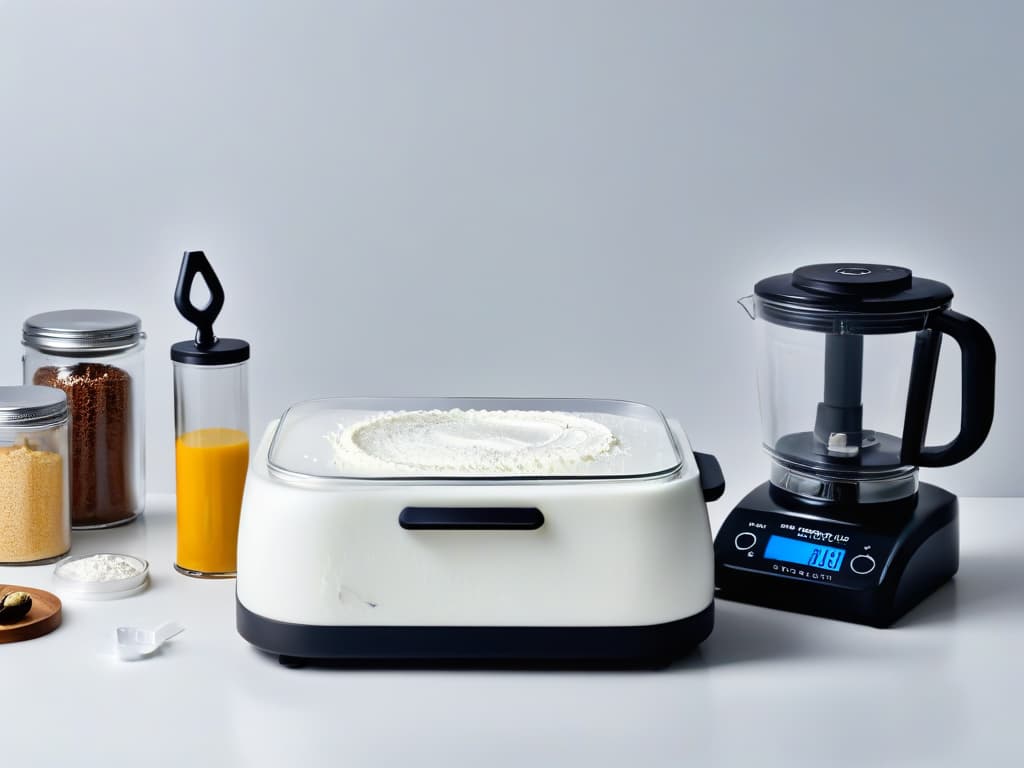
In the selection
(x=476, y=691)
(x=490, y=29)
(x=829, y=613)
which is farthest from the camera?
(x=490, y=29)

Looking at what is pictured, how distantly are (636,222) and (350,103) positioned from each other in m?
0.34

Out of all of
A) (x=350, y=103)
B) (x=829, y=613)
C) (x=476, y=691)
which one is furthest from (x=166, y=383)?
(x=829, y=613)

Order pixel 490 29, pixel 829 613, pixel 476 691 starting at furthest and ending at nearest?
pixel 490 29 → pixel 829 613 → pixel 476 691

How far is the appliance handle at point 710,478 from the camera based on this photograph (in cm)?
106

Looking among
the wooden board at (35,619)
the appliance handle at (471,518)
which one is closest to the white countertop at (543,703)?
the wooden board at (35,619)

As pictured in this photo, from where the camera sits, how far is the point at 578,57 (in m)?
1.44

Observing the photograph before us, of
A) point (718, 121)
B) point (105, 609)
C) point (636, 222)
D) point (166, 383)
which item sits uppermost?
point (718, 121)

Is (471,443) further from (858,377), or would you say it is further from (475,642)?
(858,377)

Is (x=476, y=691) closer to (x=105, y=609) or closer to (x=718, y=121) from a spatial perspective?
(x=105, y=609)

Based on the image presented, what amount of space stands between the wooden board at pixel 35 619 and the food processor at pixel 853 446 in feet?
1.90

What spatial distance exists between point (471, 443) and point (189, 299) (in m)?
0.30

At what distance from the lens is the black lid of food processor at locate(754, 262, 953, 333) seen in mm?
1118

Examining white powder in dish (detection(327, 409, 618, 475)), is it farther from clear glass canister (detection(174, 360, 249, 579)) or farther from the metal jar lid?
the metal jar lid

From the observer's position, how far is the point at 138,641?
1074 mm
